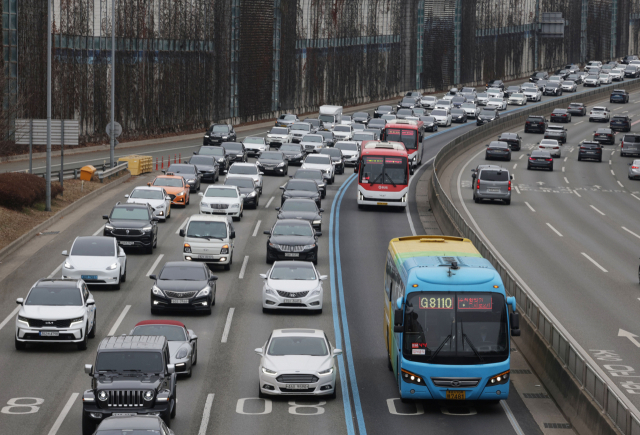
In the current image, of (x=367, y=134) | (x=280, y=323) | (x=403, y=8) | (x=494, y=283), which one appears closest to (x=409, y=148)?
(x=367, y=134)

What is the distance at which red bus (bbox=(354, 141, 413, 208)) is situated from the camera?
146 feet

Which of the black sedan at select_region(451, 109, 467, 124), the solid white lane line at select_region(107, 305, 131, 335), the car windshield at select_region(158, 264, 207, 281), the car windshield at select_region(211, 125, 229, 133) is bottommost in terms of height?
the solid white lane line at select_region(107, 305, 131, 335)

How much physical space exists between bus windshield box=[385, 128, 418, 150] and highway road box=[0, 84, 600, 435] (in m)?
18.9

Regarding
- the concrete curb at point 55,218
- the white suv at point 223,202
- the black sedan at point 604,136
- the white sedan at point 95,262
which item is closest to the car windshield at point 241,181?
the white suv at point 223,202

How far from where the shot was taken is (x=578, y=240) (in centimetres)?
4050

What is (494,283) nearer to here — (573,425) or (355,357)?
(573,425)

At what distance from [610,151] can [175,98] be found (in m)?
36.8

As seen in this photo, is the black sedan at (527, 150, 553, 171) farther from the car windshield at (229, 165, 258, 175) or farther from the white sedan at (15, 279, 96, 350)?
the white sedan at (15, 279, 96, 350)

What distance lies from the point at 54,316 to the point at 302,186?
2176cm

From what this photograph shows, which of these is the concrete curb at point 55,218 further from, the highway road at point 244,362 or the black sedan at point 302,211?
the black sedan at point 302,211

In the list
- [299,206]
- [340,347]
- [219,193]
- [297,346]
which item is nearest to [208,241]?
[299,206]

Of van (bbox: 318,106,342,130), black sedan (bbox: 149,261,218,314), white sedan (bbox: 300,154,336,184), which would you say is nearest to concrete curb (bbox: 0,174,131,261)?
black sedan (bbox: 149,261,218,314)

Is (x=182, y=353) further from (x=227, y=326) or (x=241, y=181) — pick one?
(x=241, y=181)

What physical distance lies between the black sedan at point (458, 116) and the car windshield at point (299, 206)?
Result: 187 feet
